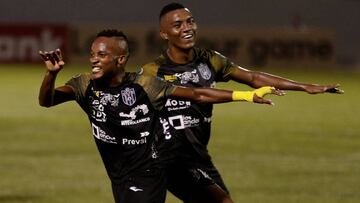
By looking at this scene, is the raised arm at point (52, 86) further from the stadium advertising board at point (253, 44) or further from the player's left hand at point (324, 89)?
the stadium advertising board at point (253, 44)

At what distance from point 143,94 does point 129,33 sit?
83.8 feet

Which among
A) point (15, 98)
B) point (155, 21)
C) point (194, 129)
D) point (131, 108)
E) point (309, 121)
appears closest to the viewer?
point (131, 108)

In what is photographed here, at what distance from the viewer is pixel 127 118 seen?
6.79 m

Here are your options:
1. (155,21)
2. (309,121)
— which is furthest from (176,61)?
(155,21)

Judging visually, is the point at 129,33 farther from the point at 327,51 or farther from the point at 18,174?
the point at 18,174

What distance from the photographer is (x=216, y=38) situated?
105ft

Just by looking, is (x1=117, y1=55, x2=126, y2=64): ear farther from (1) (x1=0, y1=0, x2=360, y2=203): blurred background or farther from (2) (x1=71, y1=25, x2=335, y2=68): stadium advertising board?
(2) (x1=71, y1=25, x2=335, y2=68): stadium advertising board

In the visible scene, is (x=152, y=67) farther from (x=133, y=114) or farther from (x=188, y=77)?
(x=133, y=114)

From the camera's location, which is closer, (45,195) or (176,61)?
(176,61)

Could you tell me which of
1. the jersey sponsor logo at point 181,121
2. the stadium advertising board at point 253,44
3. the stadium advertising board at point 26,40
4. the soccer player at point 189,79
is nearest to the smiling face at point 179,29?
the soccer player at point 189,79

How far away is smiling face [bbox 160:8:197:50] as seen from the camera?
7.60 m

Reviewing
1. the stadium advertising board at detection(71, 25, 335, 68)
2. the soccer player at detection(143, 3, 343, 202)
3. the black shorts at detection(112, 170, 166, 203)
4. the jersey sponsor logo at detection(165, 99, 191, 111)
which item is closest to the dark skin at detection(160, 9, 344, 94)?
the soccer player at detection(143, 3, 343, 202)

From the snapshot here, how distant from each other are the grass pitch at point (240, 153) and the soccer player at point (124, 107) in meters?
3.54

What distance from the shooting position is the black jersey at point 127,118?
679cm
